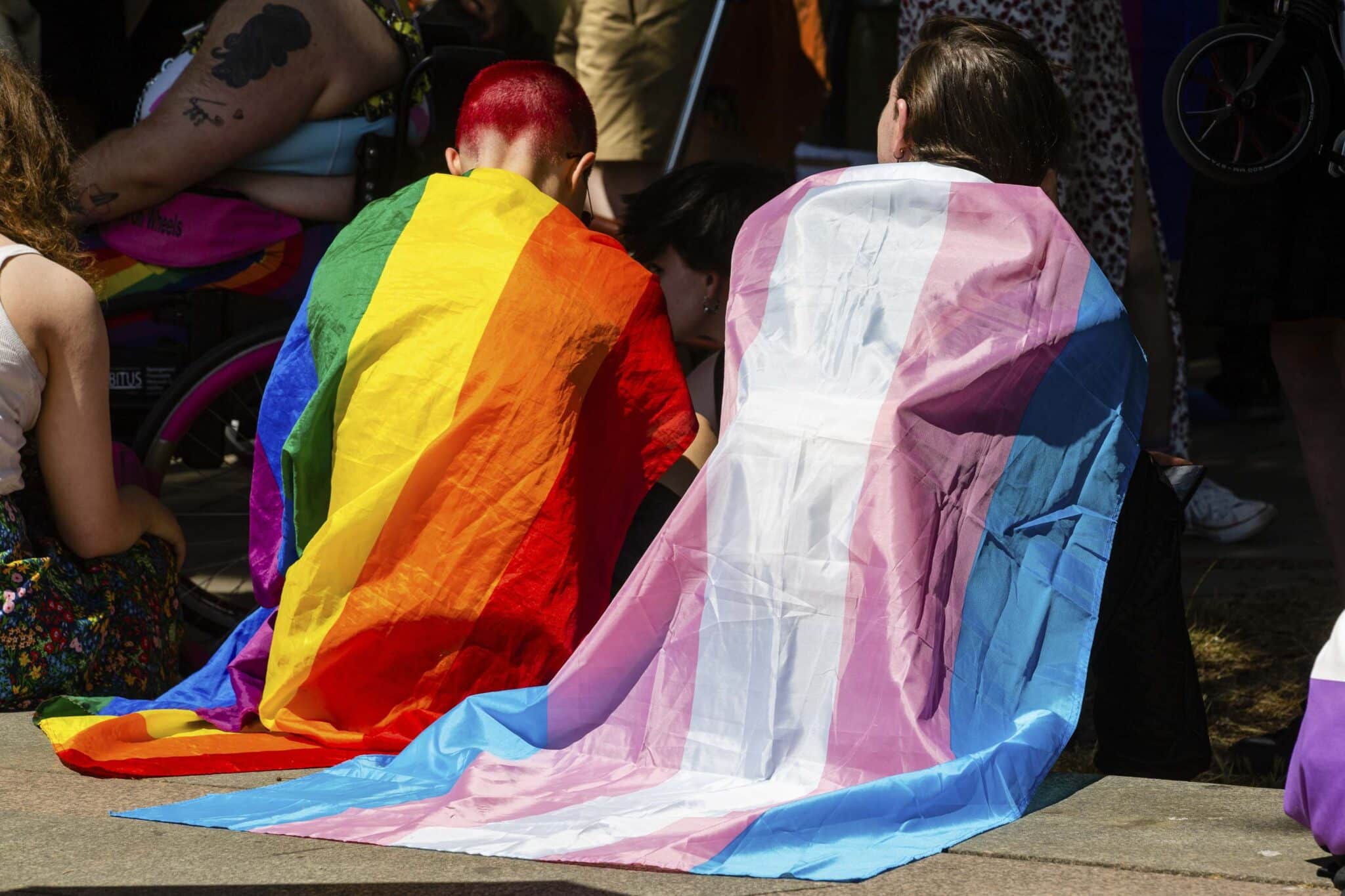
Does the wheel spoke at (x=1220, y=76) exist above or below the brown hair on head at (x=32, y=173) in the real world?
above

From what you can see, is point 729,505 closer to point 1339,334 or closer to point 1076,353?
point 1076,353

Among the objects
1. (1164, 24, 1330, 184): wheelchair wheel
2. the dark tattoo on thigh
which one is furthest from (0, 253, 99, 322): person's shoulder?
(1164, 24, 1330, 184): wheelchair wheel

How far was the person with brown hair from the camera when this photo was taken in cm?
292

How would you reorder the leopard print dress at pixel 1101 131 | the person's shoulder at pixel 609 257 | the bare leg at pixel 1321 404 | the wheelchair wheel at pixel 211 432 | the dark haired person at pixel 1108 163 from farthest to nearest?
the leopard print dress at pixel 1101 131 → the dark haired person at pixel 1108 163 → the wheelchair wheel at pixel 211 432 → the bare leg at pixel 1321 404 → the person's shoulder at pixel 609 257

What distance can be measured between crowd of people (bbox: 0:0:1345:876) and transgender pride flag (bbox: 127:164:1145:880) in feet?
0.33

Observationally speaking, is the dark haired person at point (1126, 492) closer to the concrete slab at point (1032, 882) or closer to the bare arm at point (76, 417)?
the concrete slab at point (1032, 882)

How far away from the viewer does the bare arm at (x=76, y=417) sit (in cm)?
294

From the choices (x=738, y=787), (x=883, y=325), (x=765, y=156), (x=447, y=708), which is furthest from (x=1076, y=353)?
(x=765, y=156)

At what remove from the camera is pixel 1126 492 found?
8.52ft

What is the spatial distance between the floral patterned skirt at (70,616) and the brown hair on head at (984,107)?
158 cm

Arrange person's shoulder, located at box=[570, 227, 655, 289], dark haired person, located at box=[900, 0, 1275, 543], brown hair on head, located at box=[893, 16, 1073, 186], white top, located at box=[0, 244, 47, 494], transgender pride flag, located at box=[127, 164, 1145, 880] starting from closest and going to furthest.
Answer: transgender pride flag, located at box=[127, 164, 1145, 880], brown hair on head, located at box=[893, 16, 1073, 186], white top, located at box=[0, 244, 47, 494], person's shoulder, located at box=[570, 227, 655, 289], dark haired person, located at box=[900, 0, 1275, 543]

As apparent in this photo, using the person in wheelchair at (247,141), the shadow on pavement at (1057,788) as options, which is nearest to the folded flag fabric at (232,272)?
the person in wheelchair at (247,141)

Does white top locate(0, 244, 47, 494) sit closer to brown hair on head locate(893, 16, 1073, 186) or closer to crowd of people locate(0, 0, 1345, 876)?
crowd of people locate(0, 0, 1345, 876)

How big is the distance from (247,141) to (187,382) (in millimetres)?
546
